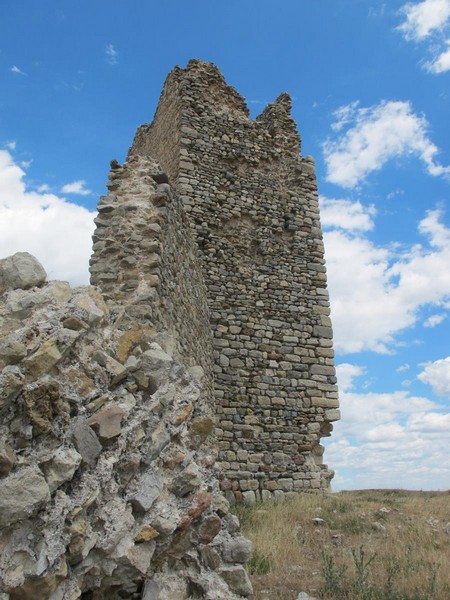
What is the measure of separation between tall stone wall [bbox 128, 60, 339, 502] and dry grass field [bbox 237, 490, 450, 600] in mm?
1008

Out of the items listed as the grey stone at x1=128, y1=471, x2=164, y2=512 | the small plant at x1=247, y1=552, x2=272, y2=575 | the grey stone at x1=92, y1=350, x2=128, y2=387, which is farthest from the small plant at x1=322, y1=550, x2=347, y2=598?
the grey stone at x1=92, y1=350, x2=128, y2=387

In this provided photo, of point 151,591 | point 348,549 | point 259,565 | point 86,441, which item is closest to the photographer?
point 86,441

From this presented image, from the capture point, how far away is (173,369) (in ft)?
12.1

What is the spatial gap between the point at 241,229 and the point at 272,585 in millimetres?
6585

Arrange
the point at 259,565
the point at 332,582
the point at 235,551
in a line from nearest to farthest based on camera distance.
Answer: the point at 235,551 < the point at 332,582 < the point at 259,565

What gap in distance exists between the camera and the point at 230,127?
34.6ft

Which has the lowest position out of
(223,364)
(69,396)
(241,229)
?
(69,396)

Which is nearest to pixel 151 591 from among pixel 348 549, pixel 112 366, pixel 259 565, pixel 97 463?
pixel 97 463

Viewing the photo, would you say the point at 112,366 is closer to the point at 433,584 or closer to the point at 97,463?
the point at 97,463

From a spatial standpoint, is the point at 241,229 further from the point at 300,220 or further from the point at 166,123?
the point at 166,123

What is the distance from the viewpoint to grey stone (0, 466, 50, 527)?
2.36 meters

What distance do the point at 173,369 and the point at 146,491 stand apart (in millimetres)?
936

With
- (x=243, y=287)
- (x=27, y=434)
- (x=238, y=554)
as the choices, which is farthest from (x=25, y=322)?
(x=243, y=287)

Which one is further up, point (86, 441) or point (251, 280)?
point (251, 280)
